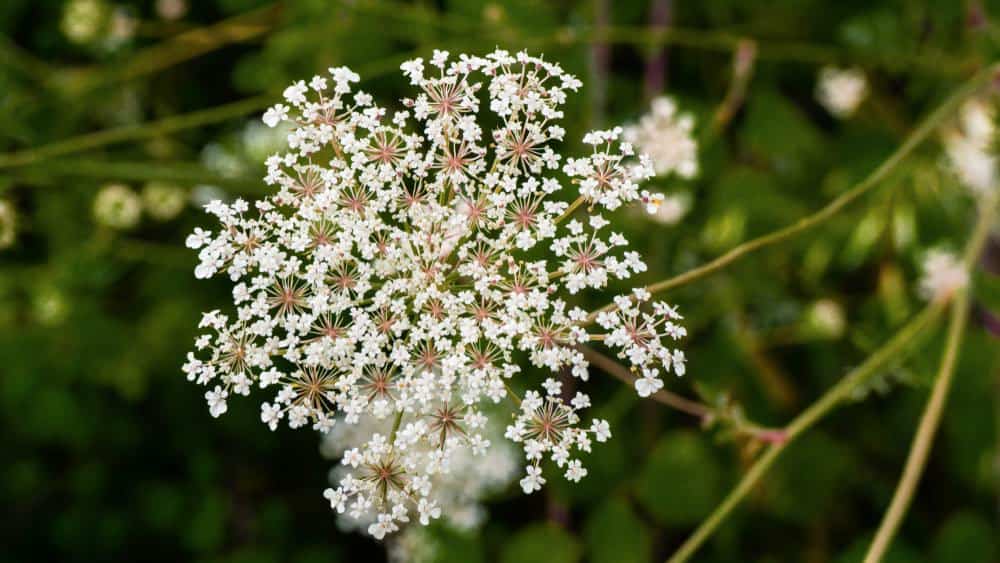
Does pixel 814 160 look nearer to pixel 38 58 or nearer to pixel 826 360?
pixel 826 360

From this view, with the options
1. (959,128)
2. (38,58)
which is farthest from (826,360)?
(38,58)

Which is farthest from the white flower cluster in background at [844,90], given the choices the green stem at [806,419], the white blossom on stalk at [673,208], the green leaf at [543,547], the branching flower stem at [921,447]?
the green leaf at [543,547]

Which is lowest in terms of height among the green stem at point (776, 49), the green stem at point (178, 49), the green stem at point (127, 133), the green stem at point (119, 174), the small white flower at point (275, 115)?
the small white flower at point (275, 115)

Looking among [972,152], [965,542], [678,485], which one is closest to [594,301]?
[678,485]

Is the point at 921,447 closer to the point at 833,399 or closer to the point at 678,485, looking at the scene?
the point at 833,399

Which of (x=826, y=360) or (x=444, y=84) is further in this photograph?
(x=826, y=360)

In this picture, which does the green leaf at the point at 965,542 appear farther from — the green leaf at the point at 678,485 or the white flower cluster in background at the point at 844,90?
the white flower cluster in background at the point at 844,90

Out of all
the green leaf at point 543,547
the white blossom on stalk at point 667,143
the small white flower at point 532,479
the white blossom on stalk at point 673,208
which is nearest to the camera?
the small white flower at point 532,479

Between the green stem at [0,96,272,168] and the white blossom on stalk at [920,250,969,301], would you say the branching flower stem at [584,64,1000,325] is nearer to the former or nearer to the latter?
the white blossom on stalk at [920,250,969,301]
